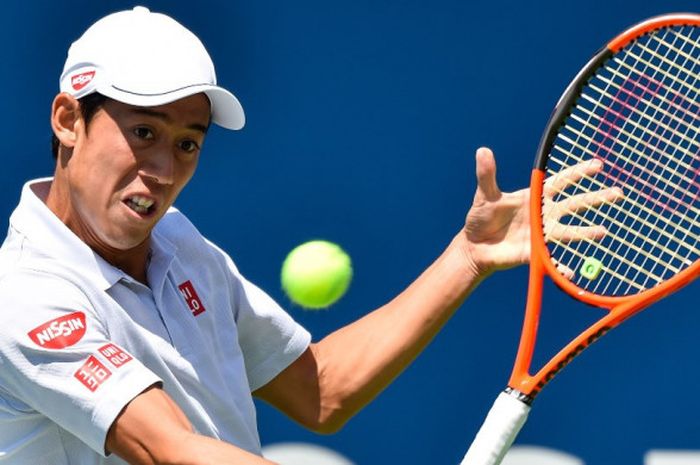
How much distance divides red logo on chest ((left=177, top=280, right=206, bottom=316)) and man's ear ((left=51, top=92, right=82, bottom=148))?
0.37 meters

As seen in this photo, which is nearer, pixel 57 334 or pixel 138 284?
pixel 57 334

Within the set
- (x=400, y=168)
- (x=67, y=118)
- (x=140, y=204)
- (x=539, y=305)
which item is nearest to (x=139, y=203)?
(x=140, y=204)

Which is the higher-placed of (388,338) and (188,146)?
(188,146)

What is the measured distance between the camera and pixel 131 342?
117 inches

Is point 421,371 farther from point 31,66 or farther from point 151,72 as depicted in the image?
point 151,72

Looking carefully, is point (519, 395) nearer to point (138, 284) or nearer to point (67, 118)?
point (138, 284)

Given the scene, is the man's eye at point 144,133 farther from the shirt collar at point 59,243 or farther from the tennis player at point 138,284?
the shirt collar at point 59,243

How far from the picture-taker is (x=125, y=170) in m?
3.01

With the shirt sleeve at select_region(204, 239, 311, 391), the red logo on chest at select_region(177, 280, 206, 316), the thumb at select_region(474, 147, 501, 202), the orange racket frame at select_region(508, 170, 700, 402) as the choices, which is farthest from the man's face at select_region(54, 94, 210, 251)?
the orange racket frame at select_region(508, 170, 700, 402)

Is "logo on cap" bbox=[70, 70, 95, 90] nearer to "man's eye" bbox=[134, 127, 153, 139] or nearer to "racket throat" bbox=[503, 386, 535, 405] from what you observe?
"man's eye" bbox=[134, 127, 153, 139]

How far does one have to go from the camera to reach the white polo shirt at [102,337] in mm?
2820

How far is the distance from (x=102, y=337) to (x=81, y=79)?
0.54 meters

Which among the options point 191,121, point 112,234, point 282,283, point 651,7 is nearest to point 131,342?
point 112,234

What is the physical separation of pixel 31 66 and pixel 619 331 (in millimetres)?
1808
